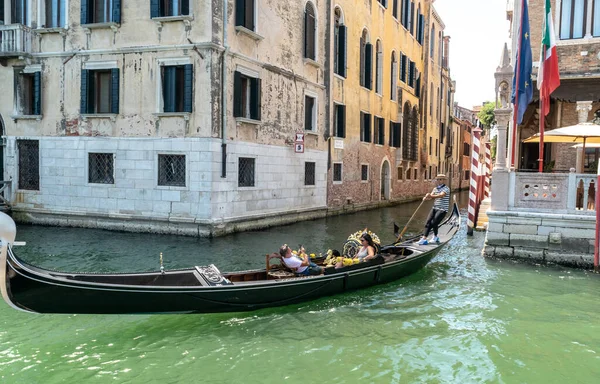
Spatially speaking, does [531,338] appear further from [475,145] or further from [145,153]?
[145,153]

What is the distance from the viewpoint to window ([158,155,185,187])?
11.0 m

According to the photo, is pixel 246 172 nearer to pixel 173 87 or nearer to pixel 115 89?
pixel 173 87

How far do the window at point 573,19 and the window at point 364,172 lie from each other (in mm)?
8566

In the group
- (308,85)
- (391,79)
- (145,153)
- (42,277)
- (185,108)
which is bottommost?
(42,277)

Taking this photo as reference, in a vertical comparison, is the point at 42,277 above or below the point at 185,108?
below

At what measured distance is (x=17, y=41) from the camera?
1185 centimetres

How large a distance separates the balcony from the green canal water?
8.39 meters

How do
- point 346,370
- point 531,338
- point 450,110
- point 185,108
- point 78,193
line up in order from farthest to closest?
point 450,110 → point 78,193 → point 185,108 → point 531,338 → point 346,370

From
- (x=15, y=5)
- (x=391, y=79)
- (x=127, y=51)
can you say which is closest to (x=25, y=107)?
(x=15, y=5)

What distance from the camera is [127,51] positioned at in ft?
36.6

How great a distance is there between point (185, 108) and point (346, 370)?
25.7ft

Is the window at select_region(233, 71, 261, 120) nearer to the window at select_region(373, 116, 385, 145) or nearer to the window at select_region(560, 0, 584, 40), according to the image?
the window at select_region(560, 0, 584, 40)

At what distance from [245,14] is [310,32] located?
3477mm

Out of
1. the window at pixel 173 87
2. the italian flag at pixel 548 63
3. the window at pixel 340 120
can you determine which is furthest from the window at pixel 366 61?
the italian flag at pixel 548 63
